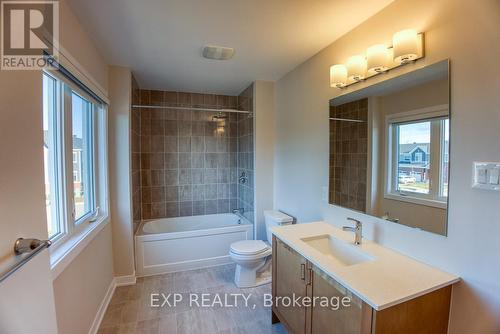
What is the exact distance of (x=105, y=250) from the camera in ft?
7.76

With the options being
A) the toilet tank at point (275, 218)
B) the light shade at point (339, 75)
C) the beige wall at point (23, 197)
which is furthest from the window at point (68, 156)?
the light shade at point (339, 75)

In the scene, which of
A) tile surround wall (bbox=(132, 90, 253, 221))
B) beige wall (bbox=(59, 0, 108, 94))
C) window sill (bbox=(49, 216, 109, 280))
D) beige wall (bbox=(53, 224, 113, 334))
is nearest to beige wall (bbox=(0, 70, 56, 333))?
window sill (bbox=(49, 216, 109, 280))

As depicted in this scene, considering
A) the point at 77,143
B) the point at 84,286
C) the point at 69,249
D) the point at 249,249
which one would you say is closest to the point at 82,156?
the point at 77,143

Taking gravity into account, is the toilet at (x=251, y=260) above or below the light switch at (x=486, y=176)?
below

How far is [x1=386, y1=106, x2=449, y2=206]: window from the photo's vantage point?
1.30 metres

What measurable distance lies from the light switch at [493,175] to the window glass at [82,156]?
2.52 m

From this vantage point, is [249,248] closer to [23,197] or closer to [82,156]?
[82,156]

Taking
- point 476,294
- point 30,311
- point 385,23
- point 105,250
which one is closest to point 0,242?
point 30,311

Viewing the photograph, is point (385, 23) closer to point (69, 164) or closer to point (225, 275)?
point (69, 164)

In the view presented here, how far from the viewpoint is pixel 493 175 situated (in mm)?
1086

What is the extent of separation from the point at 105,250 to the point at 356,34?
Answer: 2.93 m

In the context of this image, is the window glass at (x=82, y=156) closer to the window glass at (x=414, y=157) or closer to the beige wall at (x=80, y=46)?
the beige wall at (x=80, y=46)

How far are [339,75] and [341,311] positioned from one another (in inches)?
63.6

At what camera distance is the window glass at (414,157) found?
1.38m
